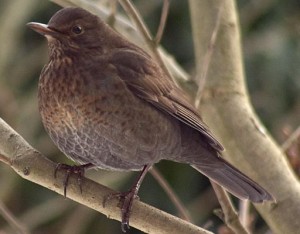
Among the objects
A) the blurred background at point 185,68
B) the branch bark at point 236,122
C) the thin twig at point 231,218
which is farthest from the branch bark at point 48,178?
the blurred background at point 185,68

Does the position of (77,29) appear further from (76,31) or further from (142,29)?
(142,29)

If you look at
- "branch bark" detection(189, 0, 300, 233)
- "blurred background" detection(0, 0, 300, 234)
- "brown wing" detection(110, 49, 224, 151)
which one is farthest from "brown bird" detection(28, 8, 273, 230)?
"blurred background" detection(0, 0, 300, 234)

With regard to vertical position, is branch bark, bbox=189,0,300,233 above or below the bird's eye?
below

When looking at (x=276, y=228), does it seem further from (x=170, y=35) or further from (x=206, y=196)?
(x=170, y=35)

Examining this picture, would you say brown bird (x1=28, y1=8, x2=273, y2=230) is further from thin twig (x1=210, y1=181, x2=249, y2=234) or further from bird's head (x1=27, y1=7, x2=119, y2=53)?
thin twig (x1=210, y1=181, x2=249, y2=234)

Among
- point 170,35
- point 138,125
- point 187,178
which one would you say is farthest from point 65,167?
point 170,35

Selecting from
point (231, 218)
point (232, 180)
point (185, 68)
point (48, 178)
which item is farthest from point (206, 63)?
point (185, 68)

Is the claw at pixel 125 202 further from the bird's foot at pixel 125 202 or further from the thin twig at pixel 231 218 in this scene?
the thin twig at pixel 231 218
